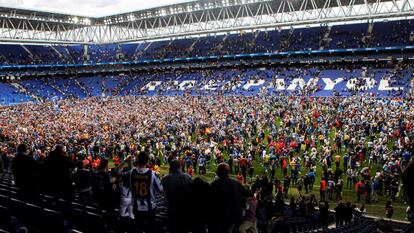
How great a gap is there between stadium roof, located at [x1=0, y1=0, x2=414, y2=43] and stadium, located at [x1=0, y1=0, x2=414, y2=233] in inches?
13.0

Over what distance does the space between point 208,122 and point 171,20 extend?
38.2 meters

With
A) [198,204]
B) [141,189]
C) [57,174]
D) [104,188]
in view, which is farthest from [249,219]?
[57,174]

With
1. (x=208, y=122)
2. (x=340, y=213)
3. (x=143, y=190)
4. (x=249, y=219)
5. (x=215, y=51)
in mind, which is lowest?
(x=340, y=213)

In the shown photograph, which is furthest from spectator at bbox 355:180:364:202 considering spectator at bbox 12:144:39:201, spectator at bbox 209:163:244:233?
spectator at bbox 12:144:39:201

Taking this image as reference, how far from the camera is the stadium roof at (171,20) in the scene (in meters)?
52.7

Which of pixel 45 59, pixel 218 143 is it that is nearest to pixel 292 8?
pixel 218 143

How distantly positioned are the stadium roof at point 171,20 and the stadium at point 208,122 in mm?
330

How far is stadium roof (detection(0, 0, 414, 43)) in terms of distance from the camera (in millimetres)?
52719

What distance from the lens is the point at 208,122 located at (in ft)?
104

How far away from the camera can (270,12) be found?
56594 millimetres

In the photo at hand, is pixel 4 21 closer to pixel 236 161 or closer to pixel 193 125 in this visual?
pixel 193 125

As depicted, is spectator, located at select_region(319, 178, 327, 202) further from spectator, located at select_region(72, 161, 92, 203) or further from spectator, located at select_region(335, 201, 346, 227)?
spectator, located at select_region(72, 161, 92, 203)

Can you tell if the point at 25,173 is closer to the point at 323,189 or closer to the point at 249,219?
the point at 249,219

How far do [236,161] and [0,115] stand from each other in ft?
94.4
